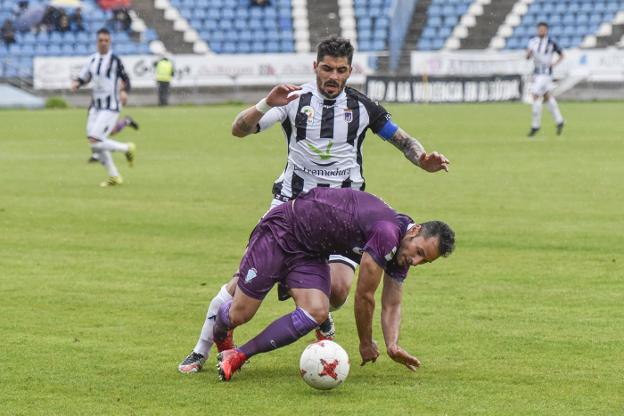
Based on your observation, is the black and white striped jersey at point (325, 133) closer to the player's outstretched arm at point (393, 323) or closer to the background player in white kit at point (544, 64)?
the player's outstretched arm at point (393, 323)

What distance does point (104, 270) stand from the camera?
1087 centimetres

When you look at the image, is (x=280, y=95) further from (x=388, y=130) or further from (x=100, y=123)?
(x=100, y=123)

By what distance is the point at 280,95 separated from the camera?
23.5 feet

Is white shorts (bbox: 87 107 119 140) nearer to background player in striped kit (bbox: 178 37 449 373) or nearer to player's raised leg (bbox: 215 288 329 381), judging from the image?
background player in striped kit (bbox: 178 37 449 373)

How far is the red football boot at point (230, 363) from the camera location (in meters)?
6.86

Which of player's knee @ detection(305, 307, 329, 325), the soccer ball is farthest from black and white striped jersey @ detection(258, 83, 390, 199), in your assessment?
the soccer ball

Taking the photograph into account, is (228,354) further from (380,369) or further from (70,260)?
(70,260)

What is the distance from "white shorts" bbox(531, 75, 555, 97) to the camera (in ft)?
90.0

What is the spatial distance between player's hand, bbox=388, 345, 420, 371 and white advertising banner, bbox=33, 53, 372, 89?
1508 inches

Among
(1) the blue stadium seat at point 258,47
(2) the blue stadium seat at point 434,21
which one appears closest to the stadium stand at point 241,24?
(1) the blue stadium seat at point 258,47

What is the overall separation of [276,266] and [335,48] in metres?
1.45

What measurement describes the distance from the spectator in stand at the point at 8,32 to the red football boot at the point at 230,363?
4298cm

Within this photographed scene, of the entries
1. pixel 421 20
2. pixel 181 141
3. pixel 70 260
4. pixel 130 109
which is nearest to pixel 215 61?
pixel 130 109

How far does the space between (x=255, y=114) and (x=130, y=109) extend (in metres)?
35.0
